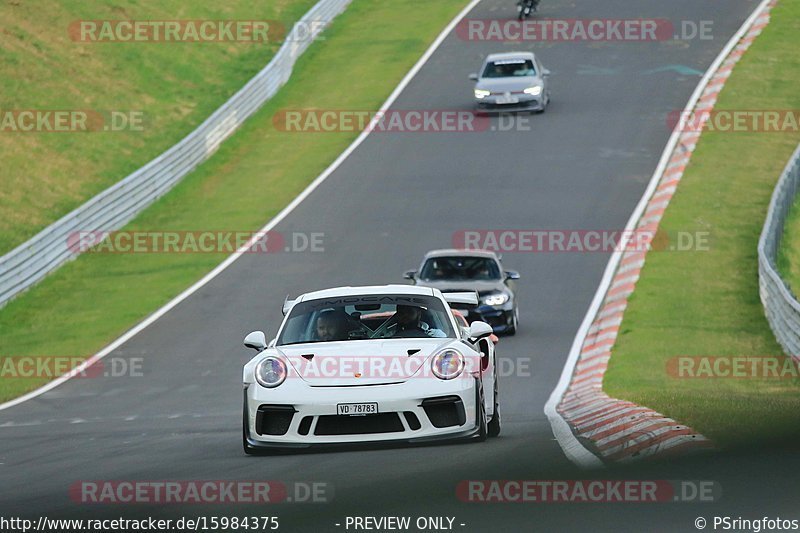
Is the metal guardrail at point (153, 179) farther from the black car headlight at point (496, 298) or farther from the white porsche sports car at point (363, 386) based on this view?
the white porsche sports car at point (363, 386)

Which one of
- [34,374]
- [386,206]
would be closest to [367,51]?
[386,206]

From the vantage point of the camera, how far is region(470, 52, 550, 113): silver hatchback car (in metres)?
39.2

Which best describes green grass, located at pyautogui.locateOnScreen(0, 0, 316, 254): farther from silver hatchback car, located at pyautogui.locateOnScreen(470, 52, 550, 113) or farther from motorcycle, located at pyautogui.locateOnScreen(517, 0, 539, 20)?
silver hatchback car, located at pyautogui.locateOnScreen(470, 52, 550, 113)

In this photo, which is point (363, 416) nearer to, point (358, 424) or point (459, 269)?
point (358, 424)

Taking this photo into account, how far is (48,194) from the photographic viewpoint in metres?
34.5

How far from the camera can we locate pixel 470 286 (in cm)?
2378

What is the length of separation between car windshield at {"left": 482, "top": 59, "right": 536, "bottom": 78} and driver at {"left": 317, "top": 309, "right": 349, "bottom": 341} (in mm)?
27763

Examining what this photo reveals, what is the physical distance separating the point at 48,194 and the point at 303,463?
80.6 feet

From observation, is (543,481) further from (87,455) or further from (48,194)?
(48,194)

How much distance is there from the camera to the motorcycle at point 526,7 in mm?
A: 48125

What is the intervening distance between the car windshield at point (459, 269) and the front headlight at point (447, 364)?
41.2 feet

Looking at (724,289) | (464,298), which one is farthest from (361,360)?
(724,289)

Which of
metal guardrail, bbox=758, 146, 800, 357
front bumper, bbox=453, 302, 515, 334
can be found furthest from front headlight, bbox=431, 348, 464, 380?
front bumper, bbox=453, 302, 515, 334

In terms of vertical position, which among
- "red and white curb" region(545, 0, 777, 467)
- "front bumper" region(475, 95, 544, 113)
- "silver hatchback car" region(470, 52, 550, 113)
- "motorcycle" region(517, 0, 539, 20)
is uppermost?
"motorcycle" region(517, 0, 539, 20)
